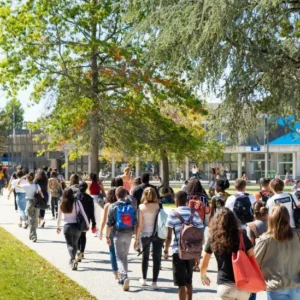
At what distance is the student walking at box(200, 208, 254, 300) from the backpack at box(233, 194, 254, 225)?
15.3 feet

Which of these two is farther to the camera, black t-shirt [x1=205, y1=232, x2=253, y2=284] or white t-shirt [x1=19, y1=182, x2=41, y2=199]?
white t-shirt [x1=19, y1=182, x2=41, y2=199]

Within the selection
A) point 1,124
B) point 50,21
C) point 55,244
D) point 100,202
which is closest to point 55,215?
point 100,202

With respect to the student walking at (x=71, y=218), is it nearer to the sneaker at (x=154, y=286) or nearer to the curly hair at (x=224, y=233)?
the sneaker at (x=154, y=286)

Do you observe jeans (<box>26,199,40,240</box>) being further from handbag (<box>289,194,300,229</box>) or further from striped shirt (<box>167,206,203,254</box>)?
striped shirt (<box>167,206,203,254</box>)

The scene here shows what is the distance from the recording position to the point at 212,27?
52.3 ft

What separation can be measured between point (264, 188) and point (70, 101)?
18794mm

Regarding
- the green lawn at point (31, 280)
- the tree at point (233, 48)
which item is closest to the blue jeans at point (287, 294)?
the green lawn at point (31, 280)

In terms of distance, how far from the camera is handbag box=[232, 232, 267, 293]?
21.4 feet

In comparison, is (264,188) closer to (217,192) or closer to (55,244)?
(217,192)

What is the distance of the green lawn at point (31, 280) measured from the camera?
33.5ft

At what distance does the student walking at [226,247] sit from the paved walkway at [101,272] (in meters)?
3.50

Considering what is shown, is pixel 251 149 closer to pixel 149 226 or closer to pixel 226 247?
pixel 149 226

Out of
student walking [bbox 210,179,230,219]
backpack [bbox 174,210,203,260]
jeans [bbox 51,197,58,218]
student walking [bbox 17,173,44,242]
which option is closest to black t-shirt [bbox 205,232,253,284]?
backpack [bbox 174,210,203,260]

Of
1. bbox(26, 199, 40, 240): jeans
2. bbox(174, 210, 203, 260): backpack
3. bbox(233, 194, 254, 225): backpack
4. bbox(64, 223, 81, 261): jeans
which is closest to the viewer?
bbox(174, 210, 203, 260): backpack
